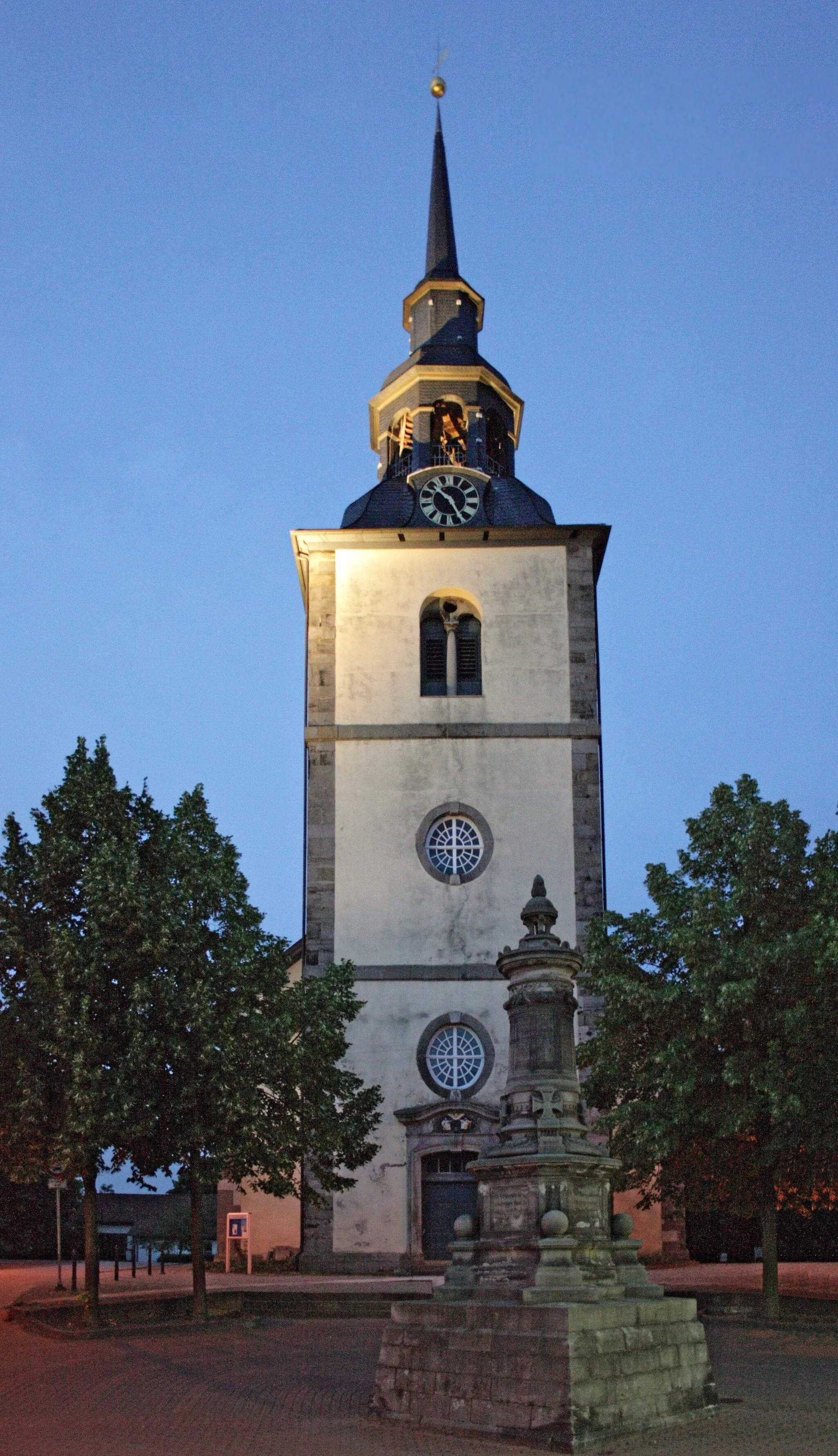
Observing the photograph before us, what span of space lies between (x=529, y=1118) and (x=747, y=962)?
737cm

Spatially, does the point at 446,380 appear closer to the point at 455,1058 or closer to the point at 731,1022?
the point at 455,1058

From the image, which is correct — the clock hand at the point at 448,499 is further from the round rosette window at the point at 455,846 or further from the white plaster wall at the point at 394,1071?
the white plaster wall at the point at 394,1071

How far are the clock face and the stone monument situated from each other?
1937 cm

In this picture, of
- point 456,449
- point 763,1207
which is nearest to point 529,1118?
point 763,1207

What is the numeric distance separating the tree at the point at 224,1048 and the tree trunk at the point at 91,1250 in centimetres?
56

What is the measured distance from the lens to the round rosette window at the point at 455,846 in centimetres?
2969

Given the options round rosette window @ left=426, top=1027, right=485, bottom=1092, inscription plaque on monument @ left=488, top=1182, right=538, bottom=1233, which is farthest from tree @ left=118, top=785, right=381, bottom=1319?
inscription plaque on monument @ left=488, top=1182, right=538, bottom=1233

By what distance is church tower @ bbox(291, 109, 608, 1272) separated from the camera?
27.8 m

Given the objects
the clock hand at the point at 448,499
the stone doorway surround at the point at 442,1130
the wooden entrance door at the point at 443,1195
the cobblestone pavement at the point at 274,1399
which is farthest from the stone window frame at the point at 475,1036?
the clock hand at the point at 448,499

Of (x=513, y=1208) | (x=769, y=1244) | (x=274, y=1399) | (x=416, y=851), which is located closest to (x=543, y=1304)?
(x=513, y=1208)

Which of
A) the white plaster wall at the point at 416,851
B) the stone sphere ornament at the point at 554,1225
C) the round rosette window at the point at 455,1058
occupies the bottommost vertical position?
the stone sphere ornament at the point at 554,1225

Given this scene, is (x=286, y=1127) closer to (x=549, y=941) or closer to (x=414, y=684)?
(x=549, y=941)

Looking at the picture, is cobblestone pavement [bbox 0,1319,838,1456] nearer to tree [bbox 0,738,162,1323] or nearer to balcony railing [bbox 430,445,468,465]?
tree [bbox 0,738,162,1323]

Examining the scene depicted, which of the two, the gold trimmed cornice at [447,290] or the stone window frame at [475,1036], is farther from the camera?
the gold trimmed cornice at [447,290]
